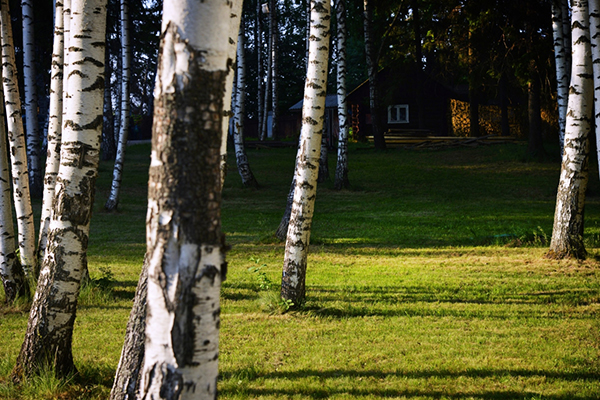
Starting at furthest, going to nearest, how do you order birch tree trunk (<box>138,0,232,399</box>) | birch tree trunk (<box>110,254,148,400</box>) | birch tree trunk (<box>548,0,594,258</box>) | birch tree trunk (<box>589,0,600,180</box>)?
1. birch tree trunk (<box>548,0,594,258</box>)
2. birch tree trunk (<box>589,0,600,180</box>)
3. birch tree trunk (<box>110,254,148,400</box>)
4. birch tree trunk (<box>138,0,232,399</box>)

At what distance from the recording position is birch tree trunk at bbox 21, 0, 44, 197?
445 inches

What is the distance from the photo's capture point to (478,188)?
776 inches

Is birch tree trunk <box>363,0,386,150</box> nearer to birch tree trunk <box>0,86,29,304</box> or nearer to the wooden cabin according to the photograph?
the wooden cabin

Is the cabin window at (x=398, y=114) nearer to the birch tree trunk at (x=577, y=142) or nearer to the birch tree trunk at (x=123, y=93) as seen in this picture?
the birch tree trunk at (x=123, y=93)

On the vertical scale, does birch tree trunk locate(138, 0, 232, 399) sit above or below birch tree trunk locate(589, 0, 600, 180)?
below

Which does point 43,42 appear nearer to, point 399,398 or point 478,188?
point 478,188

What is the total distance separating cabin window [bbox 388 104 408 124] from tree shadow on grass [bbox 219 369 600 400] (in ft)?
115

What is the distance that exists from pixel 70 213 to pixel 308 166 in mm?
3071

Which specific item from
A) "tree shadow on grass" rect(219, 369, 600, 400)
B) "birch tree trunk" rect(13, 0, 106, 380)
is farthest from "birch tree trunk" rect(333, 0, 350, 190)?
"tree shadow on grass" rect(219, 369, 600, 400)

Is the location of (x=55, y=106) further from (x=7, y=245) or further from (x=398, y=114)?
(x=398, y=114)

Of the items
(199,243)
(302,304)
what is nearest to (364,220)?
(302,304)

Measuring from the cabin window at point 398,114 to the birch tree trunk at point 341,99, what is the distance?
19869 mm

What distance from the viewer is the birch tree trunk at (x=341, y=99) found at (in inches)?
646

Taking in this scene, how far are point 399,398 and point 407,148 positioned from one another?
2725cm
